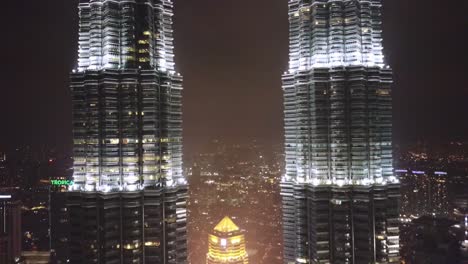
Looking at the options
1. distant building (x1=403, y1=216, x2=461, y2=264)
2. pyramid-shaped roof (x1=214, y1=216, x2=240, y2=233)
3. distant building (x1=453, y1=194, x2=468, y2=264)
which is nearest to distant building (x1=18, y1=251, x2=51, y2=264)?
pyramid-shaped roof (x1=214, y1=216, x2=240, y2=233)

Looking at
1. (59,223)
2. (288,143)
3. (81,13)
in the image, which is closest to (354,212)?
(288,143)

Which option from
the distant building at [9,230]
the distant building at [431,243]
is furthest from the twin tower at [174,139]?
the distant building at [9,230]

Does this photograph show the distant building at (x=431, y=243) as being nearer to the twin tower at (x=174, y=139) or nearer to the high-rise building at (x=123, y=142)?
the twin tower at (x=174, y=139)

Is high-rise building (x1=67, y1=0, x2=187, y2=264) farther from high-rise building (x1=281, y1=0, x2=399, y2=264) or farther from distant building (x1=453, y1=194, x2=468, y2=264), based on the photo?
distant building (x1=453, y1=194, x2=468, y2=264)

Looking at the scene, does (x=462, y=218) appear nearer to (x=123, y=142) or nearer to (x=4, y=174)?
(x=123, y=142)

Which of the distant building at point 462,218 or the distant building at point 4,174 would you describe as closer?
the distant building at point 462,218
